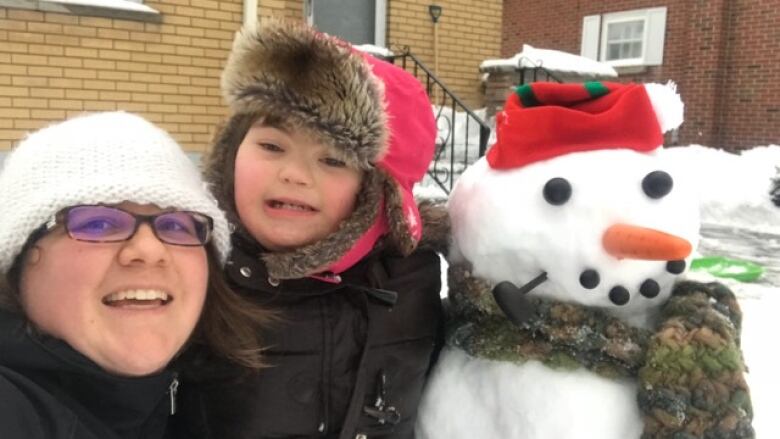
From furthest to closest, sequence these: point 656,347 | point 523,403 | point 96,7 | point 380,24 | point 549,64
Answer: point 549,64, point 380,24, point 96,7, point 523,403, point 656,347

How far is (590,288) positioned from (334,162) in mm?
700

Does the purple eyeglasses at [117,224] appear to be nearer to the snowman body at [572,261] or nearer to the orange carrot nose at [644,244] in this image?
the snowman body at [572,261]

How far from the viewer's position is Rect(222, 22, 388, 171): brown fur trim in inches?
71.6

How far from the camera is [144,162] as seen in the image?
4.91ft

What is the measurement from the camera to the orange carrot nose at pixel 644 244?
5.25 feet

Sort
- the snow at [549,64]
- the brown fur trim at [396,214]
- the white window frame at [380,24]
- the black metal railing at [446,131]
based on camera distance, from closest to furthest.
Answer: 1. the brown fur trim at [396,214]
2. the black metal railing at [446,131]
3. the white window frame at [380,24]
4. the snow at [549,64]

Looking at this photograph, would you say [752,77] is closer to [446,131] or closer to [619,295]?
[446,131]

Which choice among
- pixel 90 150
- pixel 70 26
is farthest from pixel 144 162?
pixel 70 26

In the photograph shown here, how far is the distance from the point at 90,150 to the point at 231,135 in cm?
58

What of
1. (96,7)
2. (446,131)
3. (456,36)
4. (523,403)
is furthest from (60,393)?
(446,131)

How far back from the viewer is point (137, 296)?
1438 mm

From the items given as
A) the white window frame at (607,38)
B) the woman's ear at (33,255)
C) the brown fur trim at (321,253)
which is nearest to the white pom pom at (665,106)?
the brown fur trim at (321,253)

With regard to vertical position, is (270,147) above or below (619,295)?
above

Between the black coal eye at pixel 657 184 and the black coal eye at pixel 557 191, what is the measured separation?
0.18 meters
